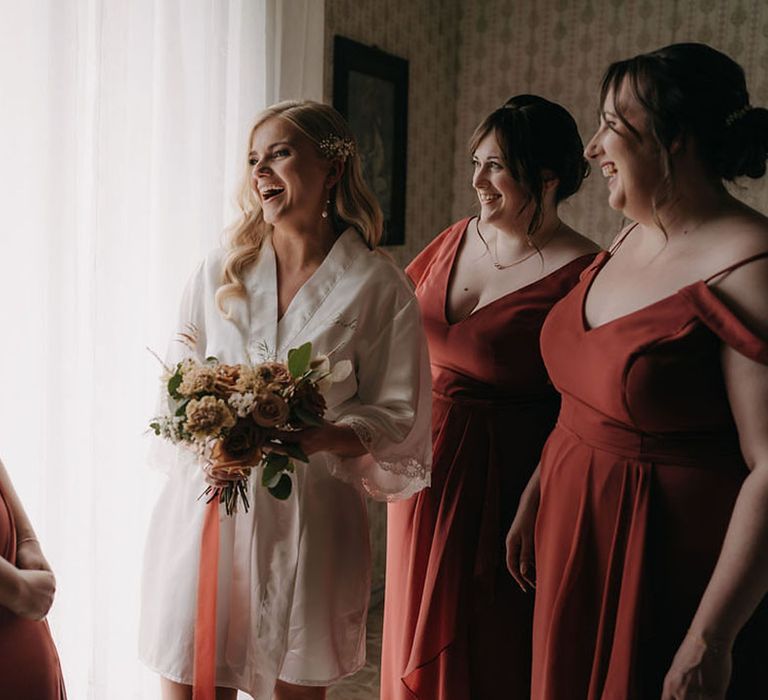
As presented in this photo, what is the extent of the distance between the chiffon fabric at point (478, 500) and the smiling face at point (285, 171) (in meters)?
0.49

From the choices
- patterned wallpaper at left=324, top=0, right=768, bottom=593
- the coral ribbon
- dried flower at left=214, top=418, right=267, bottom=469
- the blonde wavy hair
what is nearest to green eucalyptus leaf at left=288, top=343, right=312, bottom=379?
dried flower at left=214, top=418, right=267, bottom=469

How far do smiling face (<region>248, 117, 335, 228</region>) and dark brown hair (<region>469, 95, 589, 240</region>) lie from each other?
0.48 meters

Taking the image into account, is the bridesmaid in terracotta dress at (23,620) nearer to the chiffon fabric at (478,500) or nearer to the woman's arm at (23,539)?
the woman's arm at (23,539)

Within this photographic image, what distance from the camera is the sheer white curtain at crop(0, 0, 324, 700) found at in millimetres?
2012

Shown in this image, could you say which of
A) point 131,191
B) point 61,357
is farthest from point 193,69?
point 61,357

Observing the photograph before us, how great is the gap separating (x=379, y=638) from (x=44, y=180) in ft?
7.21

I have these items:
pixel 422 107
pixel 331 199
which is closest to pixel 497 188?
pixel 331 199

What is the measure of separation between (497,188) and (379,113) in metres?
1.50

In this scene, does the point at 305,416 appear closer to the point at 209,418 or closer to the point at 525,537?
the point at 209,418

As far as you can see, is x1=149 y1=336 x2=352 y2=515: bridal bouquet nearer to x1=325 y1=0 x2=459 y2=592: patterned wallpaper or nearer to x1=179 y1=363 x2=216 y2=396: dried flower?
x1=179 y1=363 x2=216 y2=396: dried flower

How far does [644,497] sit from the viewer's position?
1538 mm

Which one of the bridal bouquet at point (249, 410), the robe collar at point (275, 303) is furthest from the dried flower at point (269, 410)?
the robe collar at point (275, 303)

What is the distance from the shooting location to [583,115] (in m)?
3.73

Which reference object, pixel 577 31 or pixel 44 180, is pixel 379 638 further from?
pixel 577 31
